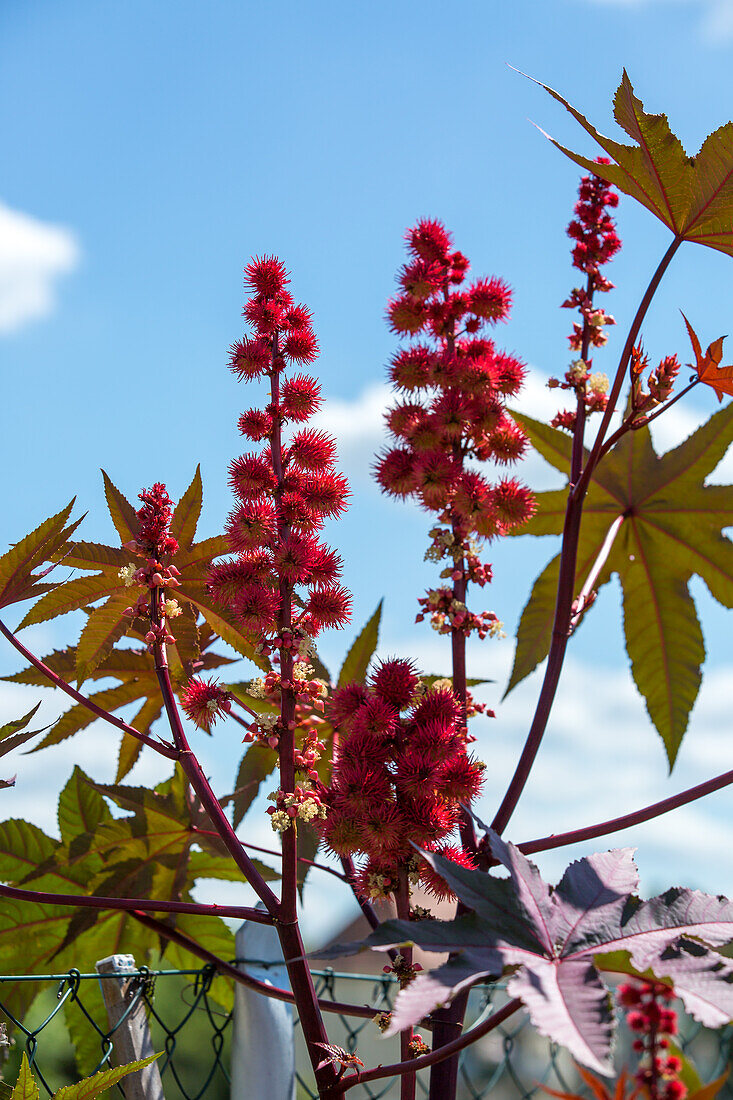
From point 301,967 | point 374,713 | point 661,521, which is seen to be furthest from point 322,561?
point 661,521

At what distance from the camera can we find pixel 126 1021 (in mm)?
1159

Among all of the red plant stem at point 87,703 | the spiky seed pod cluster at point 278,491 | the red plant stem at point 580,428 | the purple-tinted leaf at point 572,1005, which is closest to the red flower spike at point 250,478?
the spiky seed pod cluster at point 278,491

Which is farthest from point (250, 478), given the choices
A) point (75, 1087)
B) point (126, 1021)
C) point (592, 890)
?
point (126, 1021)

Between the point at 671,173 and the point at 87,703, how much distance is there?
80 centimetres

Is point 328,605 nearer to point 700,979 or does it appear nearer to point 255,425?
point 255,425

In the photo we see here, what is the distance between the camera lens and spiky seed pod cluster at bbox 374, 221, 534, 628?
39.9 inches

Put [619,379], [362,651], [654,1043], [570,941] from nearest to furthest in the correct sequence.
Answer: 1. [654,1043]
2. [570,941]
3. [619,379]
4. [362,651]

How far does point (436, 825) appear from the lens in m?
0.88

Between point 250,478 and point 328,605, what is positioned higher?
point 250,478

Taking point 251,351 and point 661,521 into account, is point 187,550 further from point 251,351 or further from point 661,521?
point 661,521

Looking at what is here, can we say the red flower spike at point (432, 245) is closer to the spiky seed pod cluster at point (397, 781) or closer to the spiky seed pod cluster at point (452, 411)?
the spiky seed pod cluster at point (452, 411)

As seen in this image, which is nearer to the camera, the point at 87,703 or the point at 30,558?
the point at 87,703

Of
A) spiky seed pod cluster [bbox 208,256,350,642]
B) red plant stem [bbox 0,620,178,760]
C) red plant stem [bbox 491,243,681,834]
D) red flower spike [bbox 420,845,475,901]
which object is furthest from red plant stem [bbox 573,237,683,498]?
red plant stem [bbox 0,620,178,760]

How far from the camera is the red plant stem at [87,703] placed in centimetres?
90
